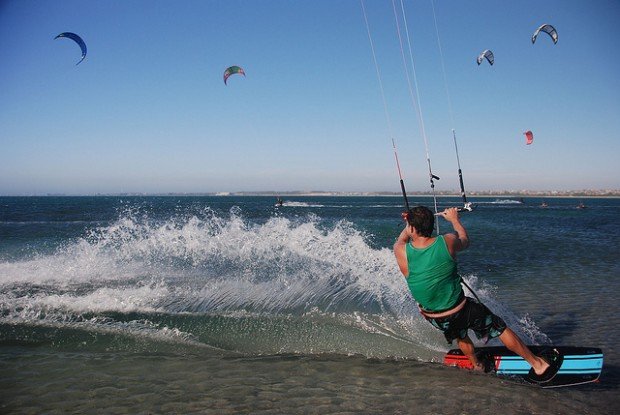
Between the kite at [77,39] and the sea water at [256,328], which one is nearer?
the sea water at [256,328]

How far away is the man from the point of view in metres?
4.22

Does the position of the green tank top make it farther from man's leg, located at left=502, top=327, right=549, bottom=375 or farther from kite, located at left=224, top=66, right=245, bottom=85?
kite, located at left=224, top=66, right=245, bottom=85

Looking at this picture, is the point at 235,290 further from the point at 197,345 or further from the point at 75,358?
the point at 75,358

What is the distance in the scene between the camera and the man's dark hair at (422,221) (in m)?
4.22

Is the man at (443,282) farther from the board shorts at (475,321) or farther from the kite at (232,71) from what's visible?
Result: the kite at (232,71)

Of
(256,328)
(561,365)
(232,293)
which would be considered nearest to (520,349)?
(561,365)

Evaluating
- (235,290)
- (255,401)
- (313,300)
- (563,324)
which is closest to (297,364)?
(255,401)

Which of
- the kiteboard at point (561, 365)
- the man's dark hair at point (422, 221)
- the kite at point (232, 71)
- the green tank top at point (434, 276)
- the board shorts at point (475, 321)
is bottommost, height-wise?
the kiteboard at point (561, 365)

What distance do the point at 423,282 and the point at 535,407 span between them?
1741 mm

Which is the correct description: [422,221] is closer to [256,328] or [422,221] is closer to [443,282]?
[443,282]

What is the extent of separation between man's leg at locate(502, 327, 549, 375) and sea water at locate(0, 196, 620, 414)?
1.01 feet

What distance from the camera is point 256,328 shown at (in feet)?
21.4

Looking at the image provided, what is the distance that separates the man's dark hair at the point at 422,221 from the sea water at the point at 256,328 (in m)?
1.80

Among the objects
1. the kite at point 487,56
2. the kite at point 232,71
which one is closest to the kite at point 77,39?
the kite at point 232,71
